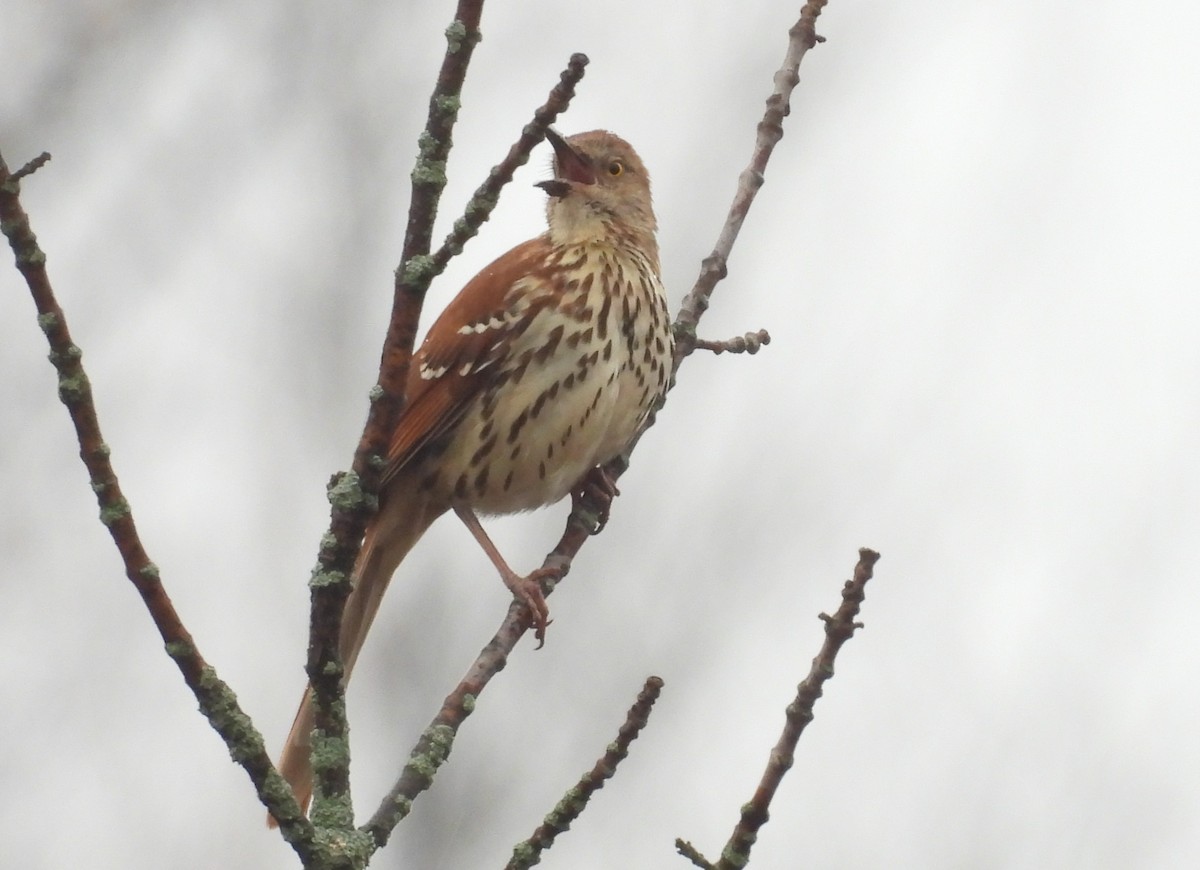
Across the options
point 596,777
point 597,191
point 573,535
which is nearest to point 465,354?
point 573,535

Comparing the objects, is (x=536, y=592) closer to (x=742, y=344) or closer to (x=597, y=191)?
(x=742, y=344)

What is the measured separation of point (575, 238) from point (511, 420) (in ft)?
2.27

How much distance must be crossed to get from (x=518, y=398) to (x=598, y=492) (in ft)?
1.12

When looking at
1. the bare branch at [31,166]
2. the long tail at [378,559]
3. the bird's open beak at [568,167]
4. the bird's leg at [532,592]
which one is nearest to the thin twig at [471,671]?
the bird's leg at [532,592]

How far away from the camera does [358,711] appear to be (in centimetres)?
656

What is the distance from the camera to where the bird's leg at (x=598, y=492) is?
420cm

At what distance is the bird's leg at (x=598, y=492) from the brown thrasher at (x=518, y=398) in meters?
0.01

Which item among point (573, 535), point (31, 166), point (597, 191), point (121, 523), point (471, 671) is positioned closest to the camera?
point (31, 166)

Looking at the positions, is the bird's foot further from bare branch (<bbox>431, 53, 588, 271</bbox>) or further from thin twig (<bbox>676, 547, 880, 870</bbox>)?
bare branch (<bbox>431, 53, 588, 271</bbox>)

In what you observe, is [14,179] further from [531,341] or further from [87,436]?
[531,341]

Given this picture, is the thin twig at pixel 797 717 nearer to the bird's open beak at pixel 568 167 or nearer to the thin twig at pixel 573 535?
the thin twig at pixel 573 535

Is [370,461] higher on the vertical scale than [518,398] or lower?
lower

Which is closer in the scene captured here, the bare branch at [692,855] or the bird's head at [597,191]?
the bare branch at [692,855]

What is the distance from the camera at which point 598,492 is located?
4.24 metres
